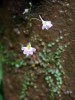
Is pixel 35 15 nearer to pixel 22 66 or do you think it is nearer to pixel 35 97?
pixel 22 66

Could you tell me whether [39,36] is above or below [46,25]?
below

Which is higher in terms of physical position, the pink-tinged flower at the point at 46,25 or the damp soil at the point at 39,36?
the pink-tinged flower at the point at 46,25

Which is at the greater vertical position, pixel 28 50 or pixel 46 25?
pixel 46 25

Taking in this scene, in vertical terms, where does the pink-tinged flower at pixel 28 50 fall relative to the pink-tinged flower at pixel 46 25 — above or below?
below

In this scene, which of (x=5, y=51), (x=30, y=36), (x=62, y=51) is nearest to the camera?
(x=62, y=51)

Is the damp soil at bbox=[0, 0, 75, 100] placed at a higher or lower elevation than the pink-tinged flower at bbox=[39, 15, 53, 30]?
lower

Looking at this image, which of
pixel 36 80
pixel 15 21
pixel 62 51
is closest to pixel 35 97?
pixel 36 80

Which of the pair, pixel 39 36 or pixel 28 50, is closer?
pixel 28 50

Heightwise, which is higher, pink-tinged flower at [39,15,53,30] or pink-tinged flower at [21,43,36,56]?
pink-tinged flower at [39,15,53,30]
